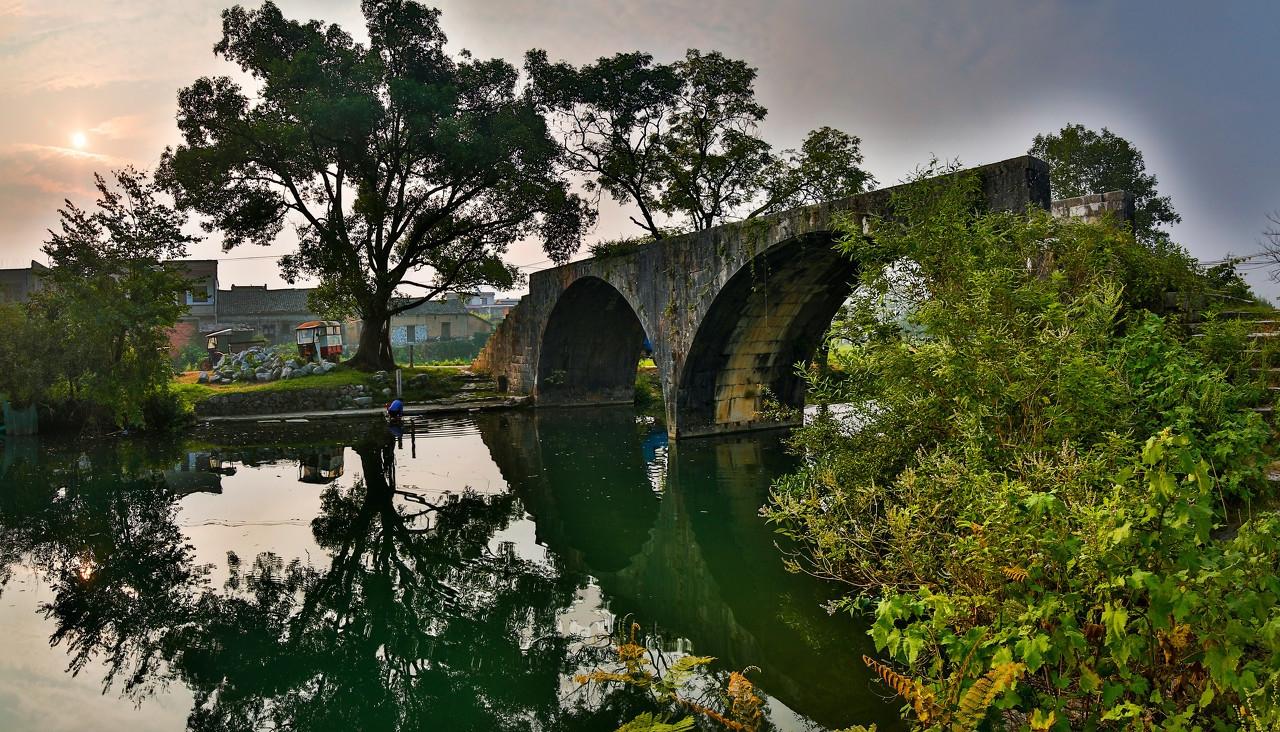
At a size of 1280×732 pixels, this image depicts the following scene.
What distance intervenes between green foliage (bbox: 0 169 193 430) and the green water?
5.07 m

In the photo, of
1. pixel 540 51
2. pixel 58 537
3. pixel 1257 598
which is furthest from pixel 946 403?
pixel 540 51

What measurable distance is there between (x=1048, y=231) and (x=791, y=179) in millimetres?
16352

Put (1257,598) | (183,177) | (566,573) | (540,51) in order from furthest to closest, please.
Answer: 1. (540,51)
2. (183,177)
3. (566,573)
4. (1257,598)

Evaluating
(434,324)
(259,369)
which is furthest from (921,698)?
(434,324)

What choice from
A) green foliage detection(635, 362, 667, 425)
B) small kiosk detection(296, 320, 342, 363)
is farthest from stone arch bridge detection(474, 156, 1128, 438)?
small kiosk detection(296, 320, 342, 363)

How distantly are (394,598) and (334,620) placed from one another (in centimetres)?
68

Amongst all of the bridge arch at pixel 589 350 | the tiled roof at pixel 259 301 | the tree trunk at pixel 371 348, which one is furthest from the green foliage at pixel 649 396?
the tiled roof at pixel 259 301

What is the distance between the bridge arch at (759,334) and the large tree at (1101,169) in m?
13.2

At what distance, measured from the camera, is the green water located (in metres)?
5.26

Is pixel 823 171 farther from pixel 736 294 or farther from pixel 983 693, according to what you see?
pixel 983 693

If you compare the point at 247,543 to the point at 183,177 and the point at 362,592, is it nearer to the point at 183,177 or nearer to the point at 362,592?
the point at 362,592

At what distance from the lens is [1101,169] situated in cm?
2456

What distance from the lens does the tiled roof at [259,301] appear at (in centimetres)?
4056

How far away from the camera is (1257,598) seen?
2779mm
